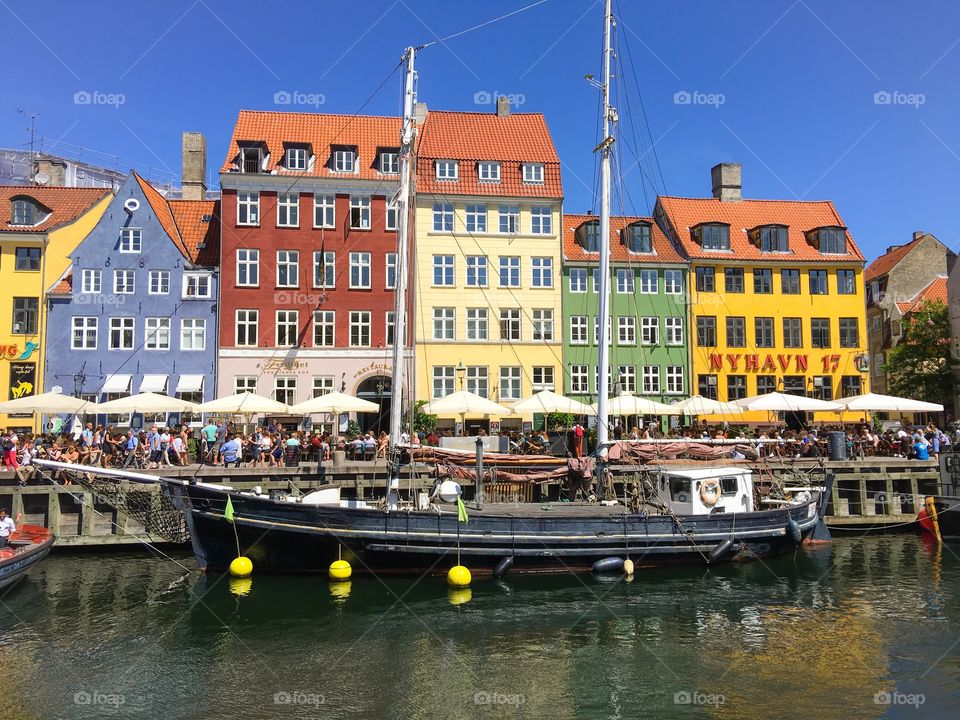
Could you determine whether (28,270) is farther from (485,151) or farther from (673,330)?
(673,330)

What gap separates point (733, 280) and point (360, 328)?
69.4 feet

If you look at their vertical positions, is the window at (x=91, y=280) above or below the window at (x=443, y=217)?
below

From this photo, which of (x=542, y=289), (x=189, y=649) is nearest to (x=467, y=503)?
(x=189, y=649)

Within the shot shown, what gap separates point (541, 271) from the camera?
1684 inches

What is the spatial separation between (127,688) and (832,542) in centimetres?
2221

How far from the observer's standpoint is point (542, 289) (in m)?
42.6

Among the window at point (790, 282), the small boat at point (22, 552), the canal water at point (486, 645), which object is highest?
the window at point (790, 282)

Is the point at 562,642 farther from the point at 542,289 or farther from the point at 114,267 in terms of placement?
the point at 114,267

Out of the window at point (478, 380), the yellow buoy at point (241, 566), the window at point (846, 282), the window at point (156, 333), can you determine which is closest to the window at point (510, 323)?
the window at point (478, 380)

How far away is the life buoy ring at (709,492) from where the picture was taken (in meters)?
22.7

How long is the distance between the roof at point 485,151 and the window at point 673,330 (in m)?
9.32

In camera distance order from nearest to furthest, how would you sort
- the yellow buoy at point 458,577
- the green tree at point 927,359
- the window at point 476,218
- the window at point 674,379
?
the yellow buoy at point 458,577 → the window at point 476,218 → the window at point 674,379 → the green tree at point 927,359

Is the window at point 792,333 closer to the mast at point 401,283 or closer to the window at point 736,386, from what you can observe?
the window at point 736,386

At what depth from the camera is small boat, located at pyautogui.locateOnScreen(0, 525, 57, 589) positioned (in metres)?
18.5
